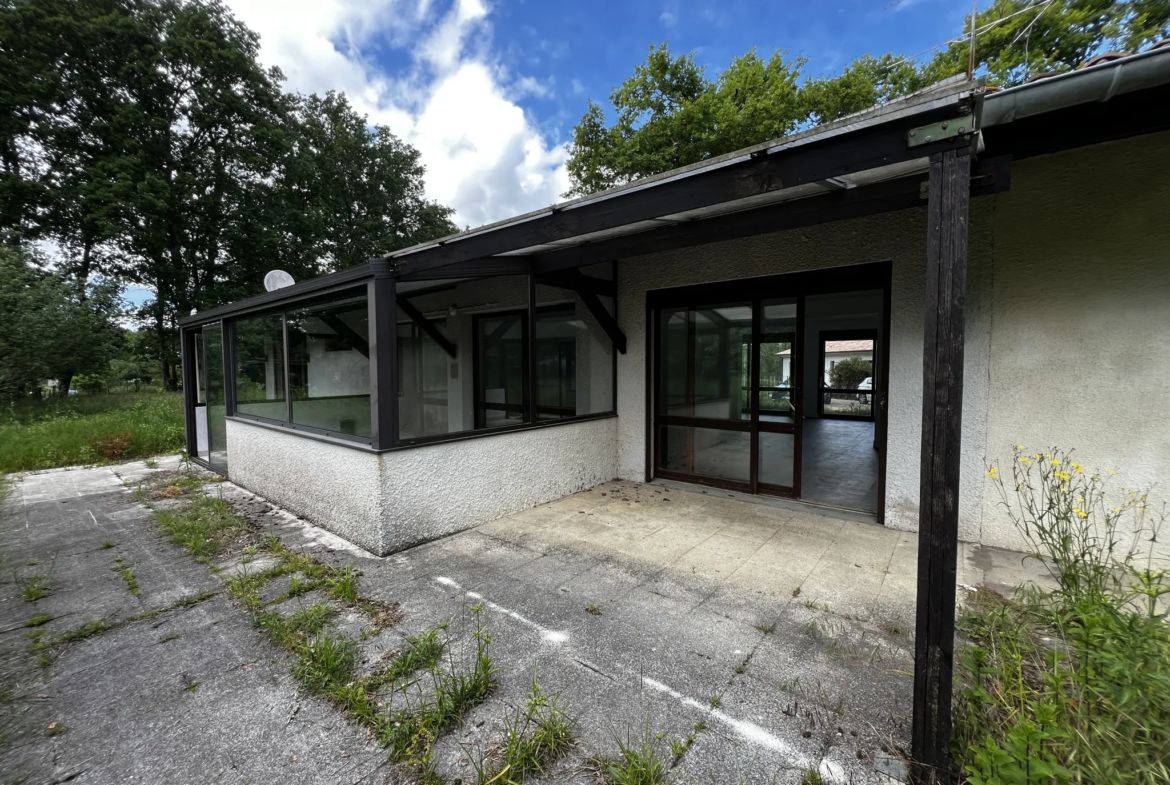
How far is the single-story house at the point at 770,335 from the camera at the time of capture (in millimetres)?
1758

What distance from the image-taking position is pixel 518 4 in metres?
8.45

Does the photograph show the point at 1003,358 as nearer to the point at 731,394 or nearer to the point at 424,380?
the point at 731,394

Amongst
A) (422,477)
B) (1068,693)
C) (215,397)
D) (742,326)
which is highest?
(742,326)

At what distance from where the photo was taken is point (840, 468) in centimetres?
586

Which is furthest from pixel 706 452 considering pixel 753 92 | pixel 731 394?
pixel 753 92

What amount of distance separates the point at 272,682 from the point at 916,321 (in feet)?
15.9

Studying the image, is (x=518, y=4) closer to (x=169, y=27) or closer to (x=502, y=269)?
(x=502, y=269)

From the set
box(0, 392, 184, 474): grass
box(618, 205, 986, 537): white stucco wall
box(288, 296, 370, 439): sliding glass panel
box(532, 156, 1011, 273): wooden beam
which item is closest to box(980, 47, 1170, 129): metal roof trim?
box(532, 156, 1011, 273): wooden beam

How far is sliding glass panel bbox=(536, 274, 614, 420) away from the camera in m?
5.34

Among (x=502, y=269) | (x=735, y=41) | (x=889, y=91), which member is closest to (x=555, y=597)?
(x=502, y=269)

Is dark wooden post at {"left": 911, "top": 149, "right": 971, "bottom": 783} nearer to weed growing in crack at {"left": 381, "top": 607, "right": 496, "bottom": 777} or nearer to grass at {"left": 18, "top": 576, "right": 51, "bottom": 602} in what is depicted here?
weed growing in crack at {"left": 381, "top": 607, "right": 496, "bottom": 777}

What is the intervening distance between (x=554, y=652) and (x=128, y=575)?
3313mm

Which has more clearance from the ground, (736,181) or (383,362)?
(736,181)

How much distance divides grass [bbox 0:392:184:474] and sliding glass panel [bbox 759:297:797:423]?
9.98 metres
